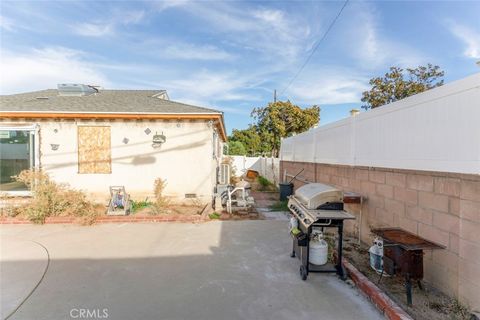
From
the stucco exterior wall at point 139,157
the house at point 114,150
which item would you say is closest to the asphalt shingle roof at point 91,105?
the house at point 114,150

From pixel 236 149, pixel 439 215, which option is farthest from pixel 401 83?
pixel 439 215

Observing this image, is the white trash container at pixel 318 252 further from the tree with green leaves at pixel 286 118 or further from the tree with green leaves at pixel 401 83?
the tree with green leaves at pixel 286 118

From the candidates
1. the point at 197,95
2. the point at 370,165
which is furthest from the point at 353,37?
the point at 197,95

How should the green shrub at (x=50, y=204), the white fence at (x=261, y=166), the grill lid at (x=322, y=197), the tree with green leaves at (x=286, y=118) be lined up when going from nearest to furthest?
the grill lid at (x=322, y=197)
the green shrub at (x=50, y=204)
the white fence at (x=261, y=166)
the tree with green leaves at (x=286, y=118)

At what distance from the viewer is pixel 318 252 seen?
3.96 metres

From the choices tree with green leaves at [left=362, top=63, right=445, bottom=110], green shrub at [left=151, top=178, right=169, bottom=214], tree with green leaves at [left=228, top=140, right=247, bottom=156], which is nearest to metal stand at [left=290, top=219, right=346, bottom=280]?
green shrub at [left=151, top=178, right=169, bottom=214]

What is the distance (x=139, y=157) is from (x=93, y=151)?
1590mm

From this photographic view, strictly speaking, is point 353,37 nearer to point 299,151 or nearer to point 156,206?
point 299,151

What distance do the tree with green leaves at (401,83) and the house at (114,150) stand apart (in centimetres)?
1574

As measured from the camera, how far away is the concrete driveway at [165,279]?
300cm

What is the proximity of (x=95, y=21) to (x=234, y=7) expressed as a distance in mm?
4741

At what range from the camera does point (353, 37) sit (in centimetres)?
893

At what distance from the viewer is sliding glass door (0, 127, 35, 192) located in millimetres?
8508

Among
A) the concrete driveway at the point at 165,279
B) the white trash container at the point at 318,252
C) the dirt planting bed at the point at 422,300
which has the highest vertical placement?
the white trash container at the point at 318,252
